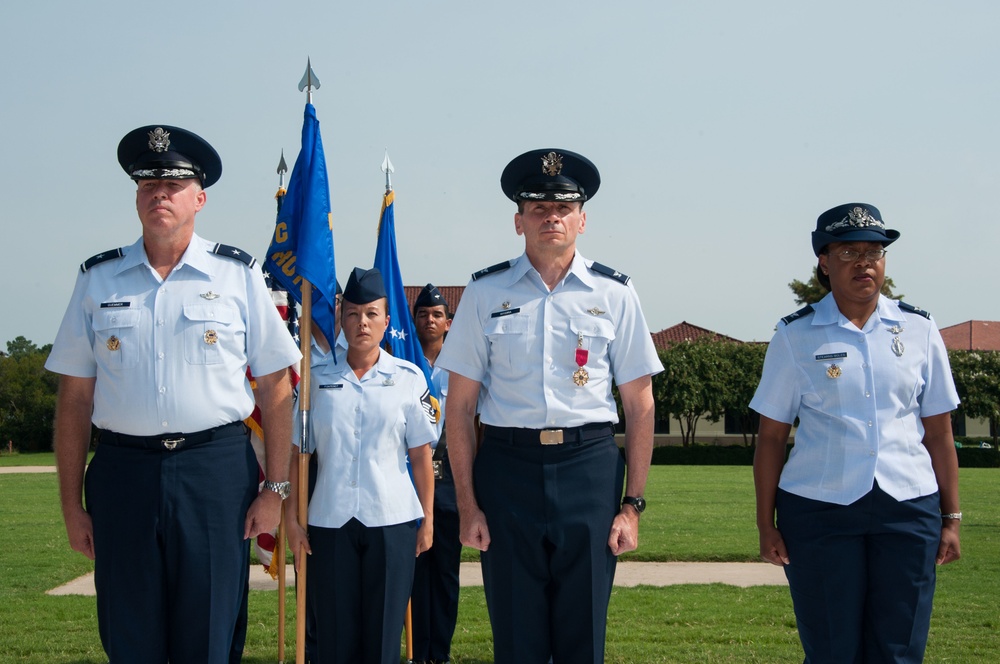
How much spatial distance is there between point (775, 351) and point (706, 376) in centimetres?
4429

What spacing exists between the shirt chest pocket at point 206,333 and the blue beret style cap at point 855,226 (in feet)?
8.67

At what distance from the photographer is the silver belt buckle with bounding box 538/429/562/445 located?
13.9 ft

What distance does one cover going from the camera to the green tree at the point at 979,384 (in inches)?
1822

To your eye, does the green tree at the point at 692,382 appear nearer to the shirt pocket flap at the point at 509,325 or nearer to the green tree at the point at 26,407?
the green tree at the point at 26,407

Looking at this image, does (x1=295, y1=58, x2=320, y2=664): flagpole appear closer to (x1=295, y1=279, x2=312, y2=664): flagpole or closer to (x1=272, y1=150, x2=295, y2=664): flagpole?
(x1=295, y1=279, x2=312, y2=664): flagpole

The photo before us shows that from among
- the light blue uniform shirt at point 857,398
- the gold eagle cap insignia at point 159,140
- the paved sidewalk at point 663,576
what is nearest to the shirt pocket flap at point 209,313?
the gold eagle cap insignia at point 159,140

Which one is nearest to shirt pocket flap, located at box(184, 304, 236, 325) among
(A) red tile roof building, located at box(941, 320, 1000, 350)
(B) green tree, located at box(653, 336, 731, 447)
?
(B) green tree, located at box(653, 336, 731, 447)

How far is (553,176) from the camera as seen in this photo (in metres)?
4.40

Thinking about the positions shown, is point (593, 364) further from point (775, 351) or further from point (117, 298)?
point (117, 298)

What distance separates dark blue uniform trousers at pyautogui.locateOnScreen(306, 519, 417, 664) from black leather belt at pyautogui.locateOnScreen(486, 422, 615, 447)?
1.20 m

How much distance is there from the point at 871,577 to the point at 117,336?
329 cm

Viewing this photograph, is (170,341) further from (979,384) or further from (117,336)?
(979,384)

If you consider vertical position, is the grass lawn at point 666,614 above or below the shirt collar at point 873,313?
below

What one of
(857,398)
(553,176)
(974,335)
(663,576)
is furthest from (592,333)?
(974,335)
